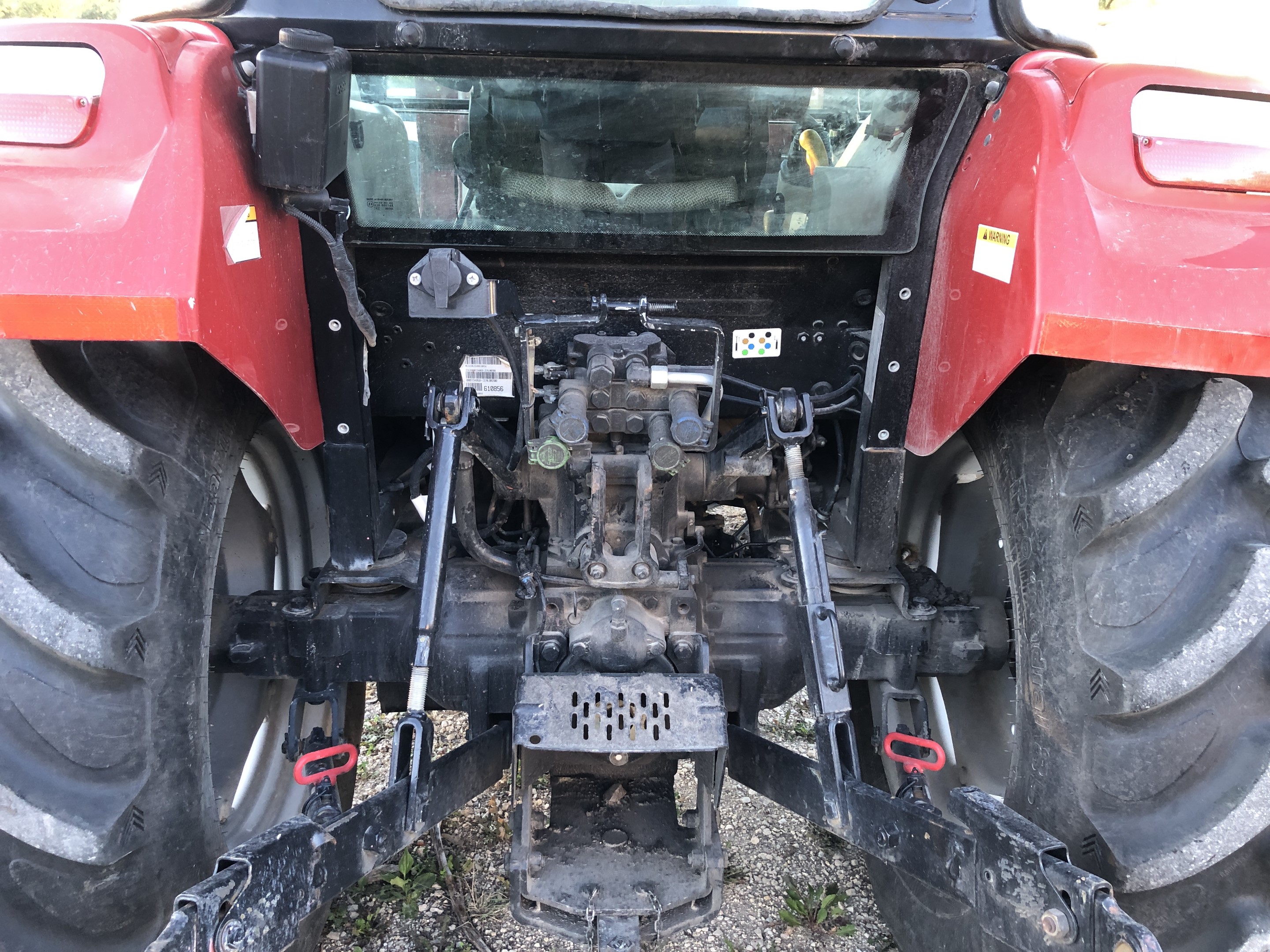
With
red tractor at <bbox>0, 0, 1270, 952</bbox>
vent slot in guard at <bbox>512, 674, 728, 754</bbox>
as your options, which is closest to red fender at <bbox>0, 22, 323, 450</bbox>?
red tractor at <bbox>0, 0, 1270, 952</bbox>

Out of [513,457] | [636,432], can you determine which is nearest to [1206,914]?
[636,432]

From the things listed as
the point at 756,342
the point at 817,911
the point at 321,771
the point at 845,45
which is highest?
the point at 845,45

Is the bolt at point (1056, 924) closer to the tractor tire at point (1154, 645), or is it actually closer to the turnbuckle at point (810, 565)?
the tractor tire at point (1154, 645)

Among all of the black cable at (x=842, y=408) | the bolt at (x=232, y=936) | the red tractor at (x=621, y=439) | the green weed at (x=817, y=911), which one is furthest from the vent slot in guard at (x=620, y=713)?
the green weed at (x=817, y=911)

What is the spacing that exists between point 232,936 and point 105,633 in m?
0.48

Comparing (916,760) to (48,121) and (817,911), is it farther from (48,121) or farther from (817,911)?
(48,121)

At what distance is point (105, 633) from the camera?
138 centimetres

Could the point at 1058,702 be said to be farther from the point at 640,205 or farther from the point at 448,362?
the point at 448,362

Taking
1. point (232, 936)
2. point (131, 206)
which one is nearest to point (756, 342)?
point (131, 206)

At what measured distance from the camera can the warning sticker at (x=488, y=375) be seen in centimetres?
204

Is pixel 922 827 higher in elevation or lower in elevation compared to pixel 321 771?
higher

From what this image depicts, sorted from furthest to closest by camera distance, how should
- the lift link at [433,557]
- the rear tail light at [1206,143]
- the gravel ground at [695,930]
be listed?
the gravel ground at [695,930] < the lift link at [433,557] < the rear tail light at [1206,143]

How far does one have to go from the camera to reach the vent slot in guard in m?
1.60

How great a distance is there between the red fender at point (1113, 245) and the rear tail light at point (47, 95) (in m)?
1.48
